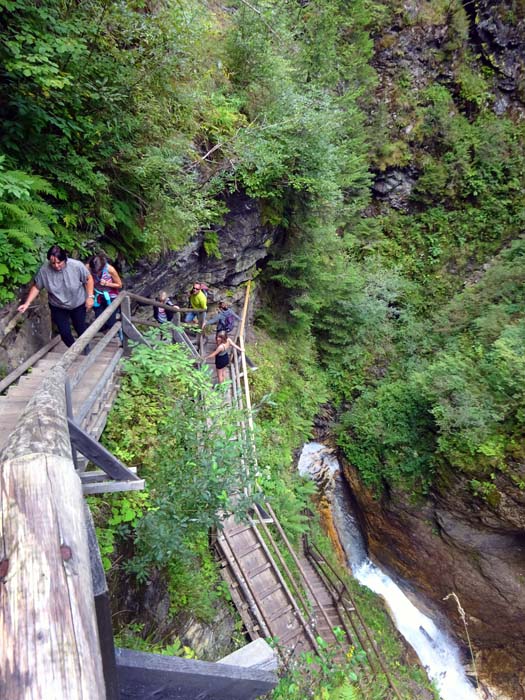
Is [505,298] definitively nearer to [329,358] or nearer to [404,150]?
[329,358]

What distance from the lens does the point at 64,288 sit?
4449 mm

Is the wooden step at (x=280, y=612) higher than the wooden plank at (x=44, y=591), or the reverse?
the wooden plank at (x=44, y=591)

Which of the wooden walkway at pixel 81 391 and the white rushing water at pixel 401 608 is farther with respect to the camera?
the white rushing water at pixel 401 608

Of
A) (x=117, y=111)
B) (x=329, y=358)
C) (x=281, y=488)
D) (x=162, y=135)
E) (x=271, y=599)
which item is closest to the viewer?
(x=117, y=111)

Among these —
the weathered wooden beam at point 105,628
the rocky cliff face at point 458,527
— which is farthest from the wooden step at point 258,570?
Result: the weathered wooden beam at point 105,628

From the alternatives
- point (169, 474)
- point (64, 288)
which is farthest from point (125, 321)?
point (169, 474)

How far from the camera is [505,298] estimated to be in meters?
11.9

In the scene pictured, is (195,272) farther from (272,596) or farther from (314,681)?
(314,681)

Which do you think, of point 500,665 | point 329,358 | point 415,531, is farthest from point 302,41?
point 500,665

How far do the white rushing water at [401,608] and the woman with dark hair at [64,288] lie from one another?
32.1 ft

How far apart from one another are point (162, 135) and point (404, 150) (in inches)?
535

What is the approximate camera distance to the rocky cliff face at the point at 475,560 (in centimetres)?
970

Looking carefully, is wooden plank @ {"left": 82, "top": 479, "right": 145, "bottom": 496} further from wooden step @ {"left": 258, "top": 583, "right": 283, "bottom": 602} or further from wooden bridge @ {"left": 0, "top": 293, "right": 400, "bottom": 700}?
wooden step @ {"left": 258, "top": 583, "right": 283, "bottom": 602}

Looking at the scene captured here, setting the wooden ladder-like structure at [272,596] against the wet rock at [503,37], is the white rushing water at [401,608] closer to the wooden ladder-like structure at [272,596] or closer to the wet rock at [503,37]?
the wooden ladder-like structure at [272,596]
